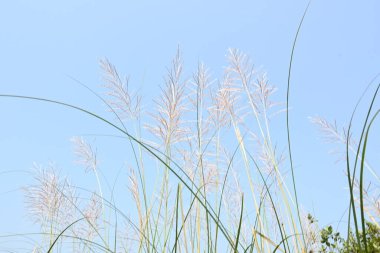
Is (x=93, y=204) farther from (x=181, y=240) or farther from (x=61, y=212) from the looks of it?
(x=181, y=240)

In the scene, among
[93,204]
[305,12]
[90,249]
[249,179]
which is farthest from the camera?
[93,204]

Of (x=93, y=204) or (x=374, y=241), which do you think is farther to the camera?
(x=93, y=204)

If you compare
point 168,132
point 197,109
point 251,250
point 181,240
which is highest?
point 197,109

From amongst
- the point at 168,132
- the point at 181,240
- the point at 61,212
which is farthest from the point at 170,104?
the point at 61,212

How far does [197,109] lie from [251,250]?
0.92 metres

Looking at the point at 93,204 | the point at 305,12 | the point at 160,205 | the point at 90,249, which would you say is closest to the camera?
the point at 305,12

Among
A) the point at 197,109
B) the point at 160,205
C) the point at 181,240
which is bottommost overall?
the point at 181,240

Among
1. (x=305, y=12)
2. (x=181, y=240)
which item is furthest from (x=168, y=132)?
(x=305, y=12)

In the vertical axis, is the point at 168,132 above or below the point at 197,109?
below

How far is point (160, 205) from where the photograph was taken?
2611 mm

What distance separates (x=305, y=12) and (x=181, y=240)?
4.44ft

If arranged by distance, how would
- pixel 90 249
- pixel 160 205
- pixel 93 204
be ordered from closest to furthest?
1. pixel 160 205
2. pixel 90 249
3. pixel 93 204

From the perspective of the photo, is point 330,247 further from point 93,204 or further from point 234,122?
point 93,204

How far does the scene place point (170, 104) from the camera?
2.47 m
